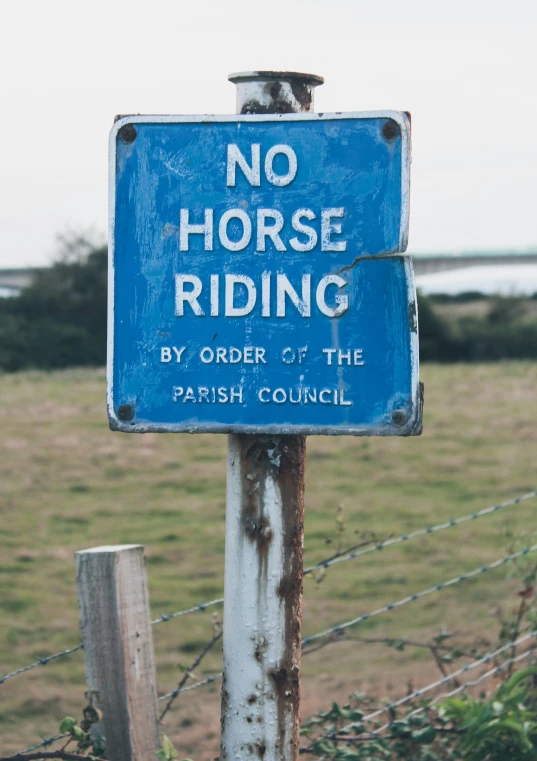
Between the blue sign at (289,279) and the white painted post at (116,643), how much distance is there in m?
0.59

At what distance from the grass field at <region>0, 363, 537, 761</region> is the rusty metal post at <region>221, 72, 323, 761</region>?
0.93m

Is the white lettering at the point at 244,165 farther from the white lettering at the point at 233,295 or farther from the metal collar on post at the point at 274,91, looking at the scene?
the white lettering at the point at 233,295

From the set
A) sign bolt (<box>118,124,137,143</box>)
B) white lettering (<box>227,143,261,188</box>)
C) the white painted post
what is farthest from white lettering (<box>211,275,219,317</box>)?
the white painted post

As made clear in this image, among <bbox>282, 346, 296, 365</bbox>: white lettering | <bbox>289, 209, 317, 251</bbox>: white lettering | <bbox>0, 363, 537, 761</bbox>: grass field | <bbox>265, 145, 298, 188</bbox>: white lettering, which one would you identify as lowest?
<bbox>0, 363, 537, 761</bbox>: grass field

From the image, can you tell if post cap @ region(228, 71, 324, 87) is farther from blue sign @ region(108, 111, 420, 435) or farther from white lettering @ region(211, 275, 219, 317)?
white lettering @ region(211, 275, 219, 317)

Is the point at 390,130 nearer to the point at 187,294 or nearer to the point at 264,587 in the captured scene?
the point at 187,294

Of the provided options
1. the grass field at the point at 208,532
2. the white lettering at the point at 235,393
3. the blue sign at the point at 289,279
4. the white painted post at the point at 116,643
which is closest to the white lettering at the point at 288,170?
the blue sign at the point at 289,279

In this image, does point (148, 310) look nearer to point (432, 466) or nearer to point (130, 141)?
point (130, 141)

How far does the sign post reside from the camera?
2520 mm

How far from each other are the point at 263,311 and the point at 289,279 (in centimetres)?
10

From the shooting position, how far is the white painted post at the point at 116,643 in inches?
117

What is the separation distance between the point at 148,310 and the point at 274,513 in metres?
0.57

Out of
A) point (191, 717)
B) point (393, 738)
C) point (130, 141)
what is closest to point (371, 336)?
point (130, 141)

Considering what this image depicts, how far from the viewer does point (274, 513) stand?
8.39 ft
